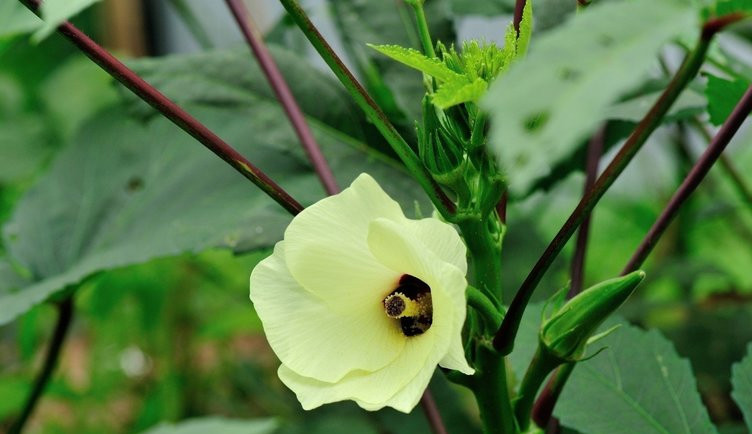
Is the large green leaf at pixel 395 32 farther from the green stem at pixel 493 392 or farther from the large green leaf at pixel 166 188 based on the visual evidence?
the green stem at pixel 493 392

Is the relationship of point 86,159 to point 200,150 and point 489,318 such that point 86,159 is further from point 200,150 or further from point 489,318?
point 489,318

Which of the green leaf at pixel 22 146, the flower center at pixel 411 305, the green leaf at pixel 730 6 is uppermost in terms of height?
the green leaf at pixel 730 6

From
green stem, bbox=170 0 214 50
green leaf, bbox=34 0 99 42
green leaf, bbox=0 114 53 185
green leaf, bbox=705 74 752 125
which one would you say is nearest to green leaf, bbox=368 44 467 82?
green leaf, bbox=34 0 99 42

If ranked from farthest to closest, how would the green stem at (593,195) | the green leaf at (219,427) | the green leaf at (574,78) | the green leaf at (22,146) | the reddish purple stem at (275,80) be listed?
the green leaf at (22,146)
the green leaf at (219,427)
the reddish purple stem at (275,80)
the green stem at (593,195)
the green leaf at (574,78)

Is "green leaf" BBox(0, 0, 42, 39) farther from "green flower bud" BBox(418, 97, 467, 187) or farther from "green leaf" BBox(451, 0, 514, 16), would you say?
"green leaf" BBox(451, 0, 514, 16)

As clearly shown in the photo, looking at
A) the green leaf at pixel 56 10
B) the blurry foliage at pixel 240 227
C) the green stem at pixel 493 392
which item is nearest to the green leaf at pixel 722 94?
the blurry foliage at pixel 240 227

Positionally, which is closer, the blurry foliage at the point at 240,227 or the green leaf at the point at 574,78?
the green leaf at the point at 574,78

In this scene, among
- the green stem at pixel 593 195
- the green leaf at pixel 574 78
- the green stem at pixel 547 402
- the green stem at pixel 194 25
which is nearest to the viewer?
the green leaf at pixel 574 78
